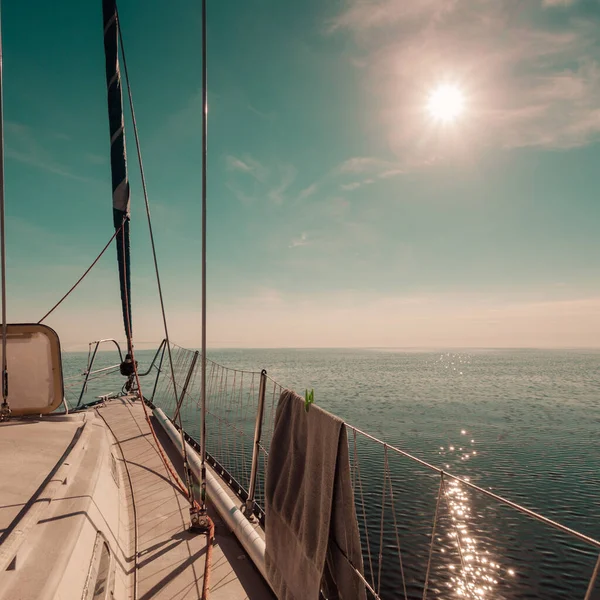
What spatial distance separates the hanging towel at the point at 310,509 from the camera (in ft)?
11.4

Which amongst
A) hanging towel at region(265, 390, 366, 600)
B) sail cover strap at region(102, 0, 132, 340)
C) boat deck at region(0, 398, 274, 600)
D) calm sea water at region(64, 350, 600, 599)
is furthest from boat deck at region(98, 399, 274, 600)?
sail cover strap at region(102, 0, 132, 340)

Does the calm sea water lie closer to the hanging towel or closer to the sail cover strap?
the hanging towel

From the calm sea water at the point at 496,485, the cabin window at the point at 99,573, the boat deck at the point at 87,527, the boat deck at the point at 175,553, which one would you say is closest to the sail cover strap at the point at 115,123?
the boat deck at the point at 87,527

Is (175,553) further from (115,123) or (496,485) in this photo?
(496,485)

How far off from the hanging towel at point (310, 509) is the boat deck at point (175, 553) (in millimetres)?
732

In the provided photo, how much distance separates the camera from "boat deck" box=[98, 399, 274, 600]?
489 cm

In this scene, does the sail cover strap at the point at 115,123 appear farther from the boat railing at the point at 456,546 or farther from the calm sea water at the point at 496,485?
the calm sea water at the point at 496,485

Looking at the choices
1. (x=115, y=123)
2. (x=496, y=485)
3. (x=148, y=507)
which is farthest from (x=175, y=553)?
(x=496, y=485)

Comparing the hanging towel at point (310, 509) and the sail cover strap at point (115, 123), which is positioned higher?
the sail cover strap at point (115, 123)

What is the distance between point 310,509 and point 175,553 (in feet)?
10.2

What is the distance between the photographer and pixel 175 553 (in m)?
5.61

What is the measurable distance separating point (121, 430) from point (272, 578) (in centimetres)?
955

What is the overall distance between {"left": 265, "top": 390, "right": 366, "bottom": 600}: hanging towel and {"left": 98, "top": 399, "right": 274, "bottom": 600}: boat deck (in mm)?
732

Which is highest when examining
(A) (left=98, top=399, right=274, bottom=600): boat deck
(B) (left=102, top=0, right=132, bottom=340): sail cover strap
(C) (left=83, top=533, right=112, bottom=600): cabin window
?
(B) (left=102, top=0, right=132, bottom=340): sail cover strap
